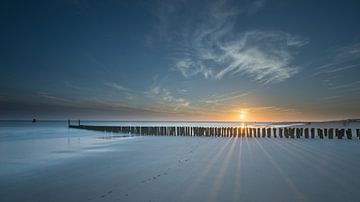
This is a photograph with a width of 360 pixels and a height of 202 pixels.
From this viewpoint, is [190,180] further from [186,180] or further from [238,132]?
[238,132]

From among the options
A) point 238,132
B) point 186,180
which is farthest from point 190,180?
point 238,132

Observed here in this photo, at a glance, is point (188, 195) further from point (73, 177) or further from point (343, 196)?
point (73, 177)

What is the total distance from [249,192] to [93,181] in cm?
450

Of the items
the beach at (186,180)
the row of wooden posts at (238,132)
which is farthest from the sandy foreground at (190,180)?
the row of wooden posts at (238,132)

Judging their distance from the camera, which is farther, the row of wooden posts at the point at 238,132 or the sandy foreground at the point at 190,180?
the row of wooden posts at the point at 238,132

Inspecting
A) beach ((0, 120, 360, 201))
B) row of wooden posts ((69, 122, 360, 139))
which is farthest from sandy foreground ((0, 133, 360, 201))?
row of wooden posts ((69, 122, 360, 139))

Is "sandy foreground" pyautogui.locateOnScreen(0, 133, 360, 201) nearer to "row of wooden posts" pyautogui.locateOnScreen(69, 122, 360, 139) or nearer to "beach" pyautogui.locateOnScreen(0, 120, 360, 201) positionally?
"beach" pyautogui.locateOnScreen(0, 120, 360, 201)

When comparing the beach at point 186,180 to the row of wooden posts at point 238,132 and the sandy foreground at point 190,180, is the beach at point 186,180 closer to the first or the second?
the sandy foreground at point 190,180

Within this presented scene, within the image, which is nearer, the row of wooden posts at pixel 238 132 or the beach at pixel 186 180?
the beach at pixel 186 180

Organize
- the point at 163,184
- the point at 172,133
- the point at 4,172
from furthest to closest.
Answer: the point at 172,133 < the point at 4,172 < the point at 163,184

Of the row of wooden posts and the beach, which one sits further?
the row of wooden posts

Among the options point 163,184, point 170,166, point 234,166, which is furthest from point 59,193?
point 234,166

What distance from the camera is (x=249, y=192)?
18.0 feet

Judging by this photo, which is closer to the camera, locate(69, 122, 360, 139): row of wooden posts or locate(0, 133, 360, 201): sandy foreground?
locate(0, 133, 360, 201): sandy foreground
